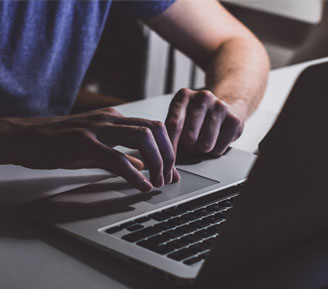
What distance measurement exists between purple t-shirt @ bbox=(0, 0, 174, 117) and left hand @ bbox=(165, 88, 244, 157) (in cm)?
47

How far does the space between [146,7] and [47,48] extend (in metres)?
0.24

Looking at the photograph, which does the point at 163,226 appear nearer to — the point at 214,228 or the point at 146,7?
the point at 214,228

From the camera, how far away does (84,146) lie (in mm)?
Result: 750

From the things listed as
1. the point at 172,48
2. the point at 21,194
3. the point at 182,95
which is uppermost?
the point at 182,95

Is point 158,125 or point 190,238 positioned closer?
point 190,238

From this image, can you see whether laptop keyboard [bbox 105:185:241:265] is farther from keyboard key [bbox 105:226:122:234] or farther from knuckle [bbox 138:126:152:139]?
knuckle [bbox 138:126:152:139]

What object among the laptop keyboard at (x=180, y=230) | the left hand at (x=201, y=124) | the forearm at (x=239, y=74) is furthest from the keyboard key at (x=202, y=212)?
the forearm at (x=239, y=74)

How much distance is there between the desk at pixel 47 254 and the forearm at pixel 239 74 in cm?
40

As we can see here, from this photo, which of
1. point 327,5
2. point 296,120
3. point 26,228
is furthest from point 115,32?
point 296,120

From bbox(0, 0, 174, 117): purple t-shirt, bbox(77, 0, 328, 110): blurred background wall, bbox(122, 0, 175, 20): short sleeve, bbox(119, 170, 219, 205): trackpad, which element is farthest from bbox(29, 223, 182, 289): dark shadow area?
bbox(77, 0, 328, 110): blurred background wall

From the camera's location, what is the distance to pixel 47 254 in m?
0.60

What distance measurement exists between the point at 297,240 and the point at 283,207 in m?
0.10

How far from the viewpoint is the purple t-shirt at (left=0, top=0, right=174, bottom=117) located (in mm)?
1261

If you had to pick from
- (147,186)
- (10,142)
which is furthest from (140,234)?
(10,142)
